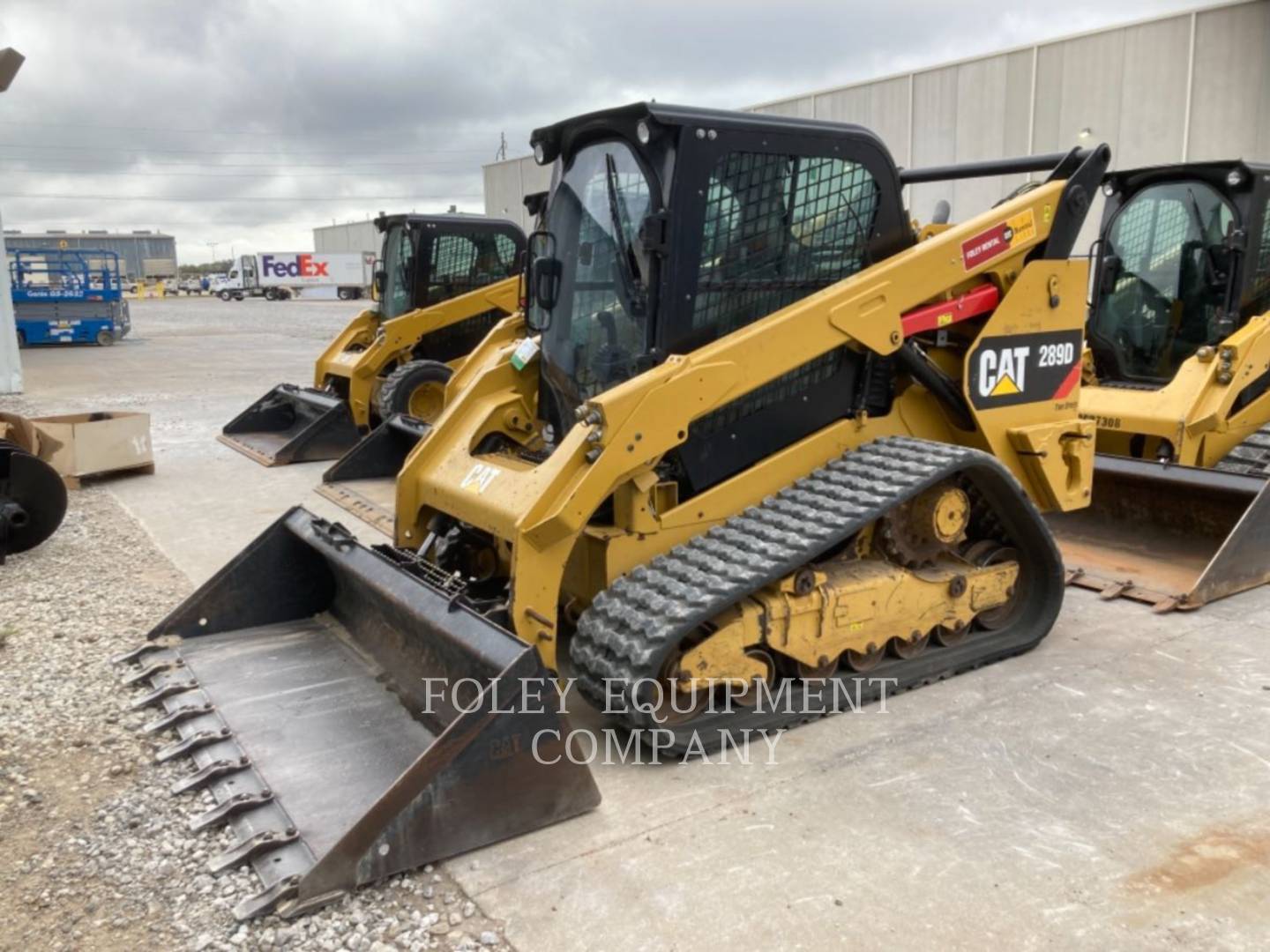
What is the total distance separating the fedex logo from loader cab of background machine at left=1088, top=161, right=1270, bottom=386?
57360 mm

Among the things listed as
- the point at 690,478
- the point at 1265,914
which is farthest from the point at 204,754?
the point at 1265,914

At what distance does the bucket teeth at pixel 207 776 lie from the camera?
346cm

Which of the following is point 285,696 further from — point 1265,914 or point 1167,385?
point 1167,385

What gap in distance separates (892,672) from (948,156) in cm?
2023

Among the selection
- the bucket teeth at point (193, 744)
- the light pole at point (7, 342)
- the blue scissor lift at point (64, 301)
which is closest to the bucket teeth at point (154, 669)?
the bucket teeth at point (193, 744)

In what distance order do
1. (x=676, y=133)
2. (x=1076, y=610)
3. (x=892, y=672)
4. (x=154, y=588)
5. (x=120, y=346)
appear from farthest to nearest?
(x=120, y=346), (x=154, y=588), (x=1076, y=610), (x=892, y=672), (x=676, y=133)

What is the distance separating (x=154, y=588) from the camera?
5.90 meters

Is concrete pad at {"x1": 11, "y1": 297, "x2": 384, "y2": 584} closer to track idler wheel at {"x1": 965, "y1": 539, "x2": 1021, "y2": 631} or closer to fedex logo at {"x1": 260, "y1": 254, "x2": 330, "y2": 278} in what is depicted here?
track idler wheel at {"x1": 965, "y1": 539, "x2": 1021, "y2": 631}

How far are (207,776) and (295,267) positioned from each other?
202 feet

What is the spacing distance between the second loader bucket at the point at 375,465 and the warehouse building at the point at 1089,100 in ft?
49.3

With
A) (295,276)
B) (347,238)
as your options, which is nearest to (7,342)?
(295,276)

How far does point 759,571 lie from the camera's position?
3738mm

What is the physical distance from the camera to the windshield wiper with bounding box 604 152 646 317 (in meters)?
4.21

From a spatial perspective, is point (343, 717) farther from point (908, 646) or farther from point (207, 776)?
point (908, 646)
